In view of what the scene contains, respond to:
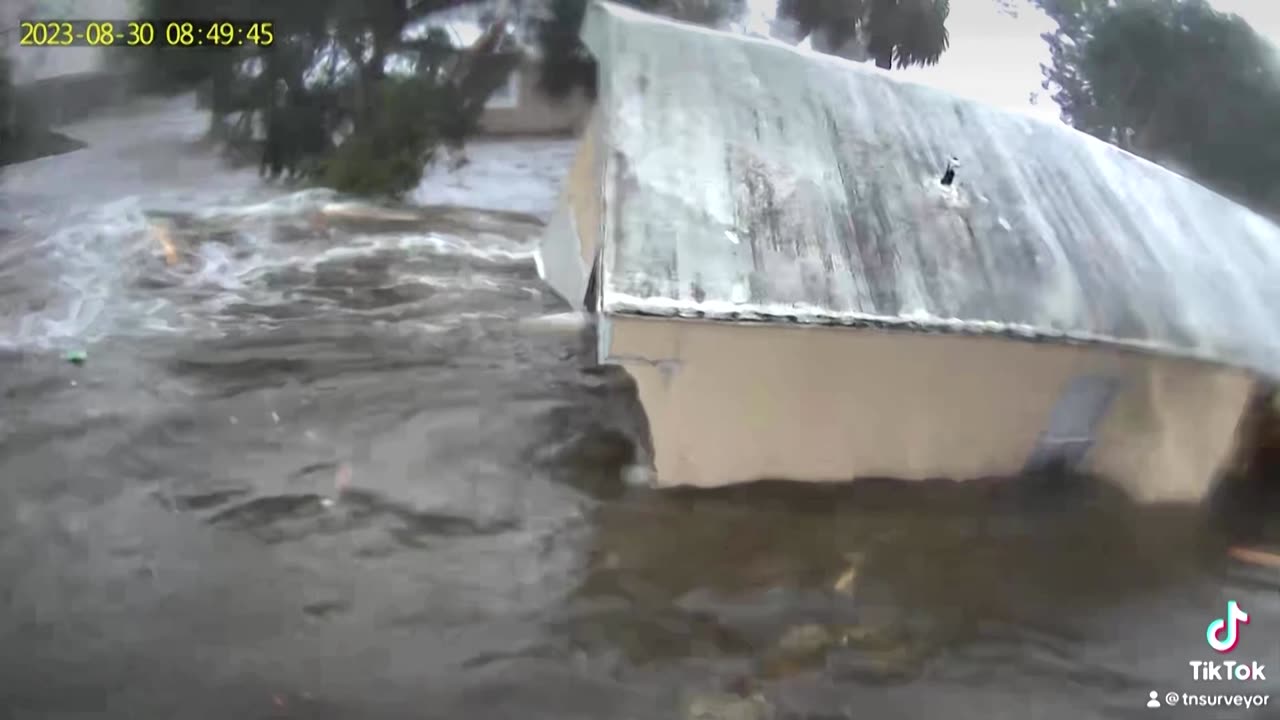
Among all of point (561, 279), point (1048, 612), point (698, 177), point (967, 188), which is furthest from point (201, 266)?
point (1048, 612)

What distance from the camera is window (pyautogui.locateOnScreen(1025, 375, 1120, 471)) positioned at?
120cm

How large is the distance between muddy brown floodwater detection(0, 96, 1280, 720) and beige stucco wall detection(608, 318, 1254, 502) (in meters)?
0.05

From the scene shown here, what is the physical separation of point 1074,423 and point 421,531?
909 millimetres

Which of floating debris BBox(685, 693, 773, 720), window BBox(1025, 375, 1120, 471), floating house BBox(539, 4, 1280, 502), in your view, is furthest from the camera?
window BBox(1025, 375, 1120, 471)

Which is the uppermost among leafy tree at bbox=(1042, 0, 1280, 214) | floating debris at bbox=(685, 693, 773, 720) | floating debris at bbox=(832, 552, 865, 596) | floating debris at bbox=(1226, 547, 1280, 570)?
leafy tree at bbox=(1042, 0, 1280, 214)

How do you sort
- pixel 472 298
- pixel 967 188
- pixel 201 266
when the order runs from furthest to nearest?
pixel 472 298 < pixel 201 266 < pixel 967 188

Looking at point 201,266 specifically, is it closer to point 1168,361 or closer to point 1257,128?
point 1168,361

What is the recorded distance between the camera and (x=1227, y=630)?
1.04 m

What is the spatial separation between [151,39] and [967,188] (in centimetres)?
109

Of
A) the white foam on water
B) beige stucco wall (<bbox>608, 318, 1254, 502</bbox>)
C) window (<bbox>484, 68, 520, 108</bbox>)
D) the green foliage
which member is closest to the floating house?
beige stucco wall (<bbox>608, 318, 1254, 502</bbox>)

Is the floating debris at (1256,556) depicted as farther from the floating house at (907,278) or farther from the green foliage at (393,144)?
the green foliage at (393,144)

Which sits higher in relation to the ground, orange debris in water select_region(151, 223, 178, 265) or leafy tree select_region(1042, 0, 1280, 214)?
leafy tree select_region(1042, 0, 1280, 214)

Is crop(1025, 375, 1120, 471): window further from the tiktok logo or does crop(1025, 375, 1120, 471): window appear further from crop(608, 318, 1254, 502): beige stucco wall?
the tiktok logo

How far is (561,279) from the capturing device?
1459mm
